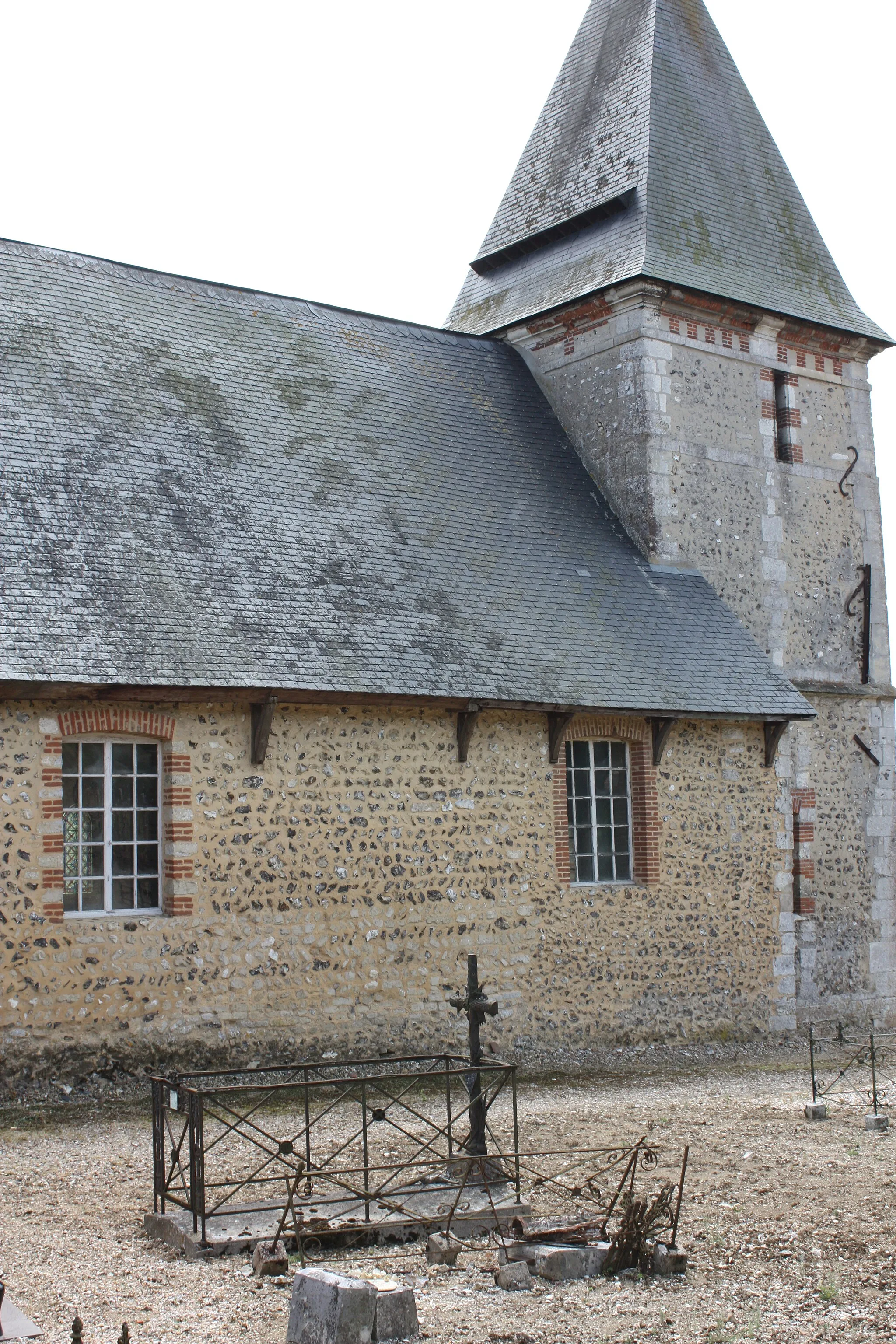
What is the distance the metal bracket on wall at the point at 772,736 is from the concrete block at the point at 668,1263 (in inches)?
321

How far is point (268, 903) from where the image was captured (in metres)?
9.88

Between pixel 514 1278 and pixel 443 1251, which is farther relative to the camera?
pixel 443 1251

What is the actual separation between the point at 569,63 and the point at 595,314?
177 inches

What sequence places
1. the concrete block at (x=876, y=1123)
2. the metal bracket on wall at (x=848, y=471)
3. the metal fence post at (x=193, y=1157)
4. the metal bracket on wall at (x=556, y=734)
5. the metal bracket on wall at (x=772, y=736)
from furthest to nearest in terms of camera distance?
the metal bracket on wall at (x=848, y=471)
the metal bracket on wall at (x=772, y=736)
the metal bracket on wall at (x=556, y=734)
the concrete block at (x=876, y=1123)
the metal fence post at (x=193, y=1157)

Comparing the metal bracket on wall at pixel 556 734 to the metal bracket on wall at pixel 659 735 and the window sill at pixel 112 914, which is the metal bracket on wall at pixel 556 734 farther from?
the window sill at pixel 112 914

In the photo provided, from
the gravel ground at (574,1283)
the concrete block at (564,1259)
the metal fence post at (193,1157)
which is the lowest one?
the gravel ground at (574,1283)

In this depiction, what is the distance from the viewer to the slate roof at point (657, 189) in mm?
14414

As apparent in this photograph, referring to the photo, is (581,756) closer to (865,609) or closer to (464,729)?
(464,729)

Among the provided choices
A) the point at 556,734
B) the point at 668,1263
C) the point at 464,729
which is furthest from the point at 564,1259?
the point at 556,734

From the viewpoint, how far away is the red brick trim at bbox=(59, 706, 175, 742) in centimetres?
927

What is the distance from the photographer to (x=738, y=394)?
14344 millimetres

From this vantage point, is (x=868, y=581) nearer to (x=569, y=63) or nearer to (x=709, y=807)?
(x=709, y=807)

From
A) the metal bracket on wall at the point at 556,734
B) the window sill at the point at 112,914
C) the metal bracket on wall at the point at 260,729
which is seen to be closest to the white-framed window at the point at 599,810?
the metal bracket on wall at the point at 556,734

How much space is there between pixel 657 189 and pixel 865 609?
502 cm
